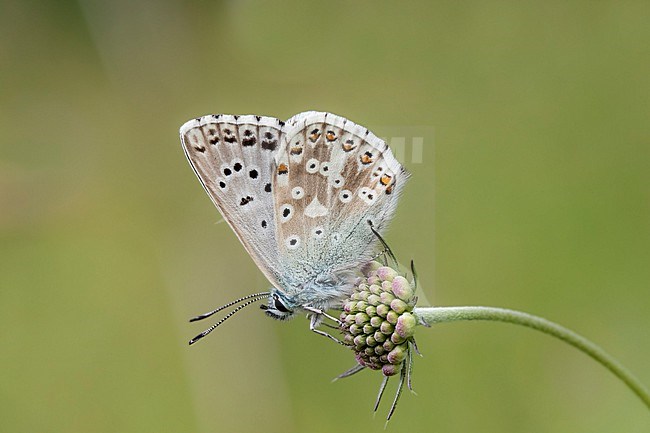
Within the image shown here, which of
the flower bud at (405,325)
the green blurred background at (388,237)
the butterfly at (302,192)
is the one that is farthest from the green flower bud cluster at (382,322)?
the green blurred background at (388,237)

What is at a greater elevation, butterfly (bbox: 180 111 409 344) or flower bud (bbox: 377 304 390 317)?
butterfly (bbox: 180 111 409 344)

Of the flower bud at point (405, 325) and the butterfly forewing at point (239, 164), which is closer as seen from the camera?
the flower bud at point (405, 325)

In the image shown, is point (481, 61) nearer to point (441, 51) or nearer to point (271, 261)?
point (441, 51)


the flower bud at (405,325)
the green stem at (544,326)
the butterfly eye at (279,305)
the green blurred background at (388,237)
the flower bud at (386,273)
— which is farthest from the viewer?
the green blurred background at (388,237)

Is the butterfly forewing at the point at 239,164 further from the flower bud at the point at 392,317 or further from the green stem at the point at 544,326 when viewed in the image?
the green stem at the point at 544,326

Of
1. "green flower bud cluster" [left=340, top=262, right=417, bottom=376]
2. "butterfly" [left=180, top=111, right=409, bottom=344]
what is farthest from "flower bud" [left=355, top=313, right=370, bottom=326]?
"butterfly" [left=180, top=111, right=409, bottom=344]

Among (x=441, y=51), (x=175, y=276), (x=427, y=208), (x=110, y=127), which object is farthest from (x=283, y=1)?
(x=427, y=208)

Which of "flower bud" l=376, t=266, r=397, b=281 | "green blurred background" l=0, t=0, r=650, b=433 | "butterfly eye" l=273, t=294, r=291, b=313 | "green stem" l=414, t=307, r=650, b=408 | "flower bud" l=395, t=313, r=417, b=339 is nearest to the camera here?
"green stem" l=414, t=307, r=650, b=408

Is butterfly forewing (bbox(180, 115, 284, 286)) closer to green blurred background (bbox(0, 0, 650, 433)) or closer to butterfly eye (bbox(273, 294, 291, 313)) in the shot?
butterfly eye (bbox(273, 294, 291, 313))

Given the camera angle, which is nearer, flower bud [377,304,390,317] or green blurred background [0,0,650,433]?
flower bud [377,304,390,317]
